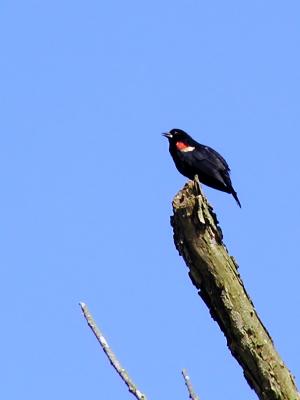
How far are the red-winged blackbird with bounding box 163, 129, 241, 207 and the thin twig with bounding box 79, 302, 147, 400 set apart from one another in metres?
6.86

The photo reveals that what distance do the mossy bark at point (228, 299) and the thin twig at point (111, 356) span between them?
0.69m

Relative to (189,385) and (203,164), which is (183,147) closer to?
(203,164)

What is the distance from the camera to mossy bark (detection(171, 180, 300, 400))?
11.7 feet

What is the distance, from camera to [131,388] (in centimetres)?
293

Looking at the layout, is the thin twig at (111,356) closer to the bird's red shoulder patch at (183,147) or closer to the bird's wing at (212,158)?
the bird's wing at (212,158)

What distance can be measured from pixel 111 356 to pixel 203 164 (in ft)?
23.4

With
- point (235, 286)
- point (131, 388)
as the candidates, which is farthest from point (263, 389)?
point (131, 388)

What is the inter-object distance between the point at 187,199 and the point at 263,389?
4.22ft

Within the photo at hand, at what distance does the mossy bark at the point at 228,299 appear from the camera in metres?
3.56

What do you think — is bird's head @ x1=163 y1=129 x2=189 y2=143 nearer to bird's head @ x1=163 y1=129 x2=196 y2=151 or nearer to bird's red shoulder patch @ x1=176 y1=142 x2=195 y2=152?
bird's head @ x1=163 y1=129 x2=196 y2=151

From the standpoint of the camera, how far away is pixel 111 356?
3123 millimetres

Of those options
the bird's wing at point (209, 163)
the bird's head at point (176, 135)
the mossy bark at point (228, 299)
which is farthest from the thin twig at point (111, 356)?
the bird's head at point (176, 135)

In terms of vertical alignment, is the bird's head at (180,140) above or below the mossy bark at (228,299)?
above

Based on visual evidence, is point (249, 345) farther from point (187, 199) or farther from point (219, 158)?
point (219, 158)
